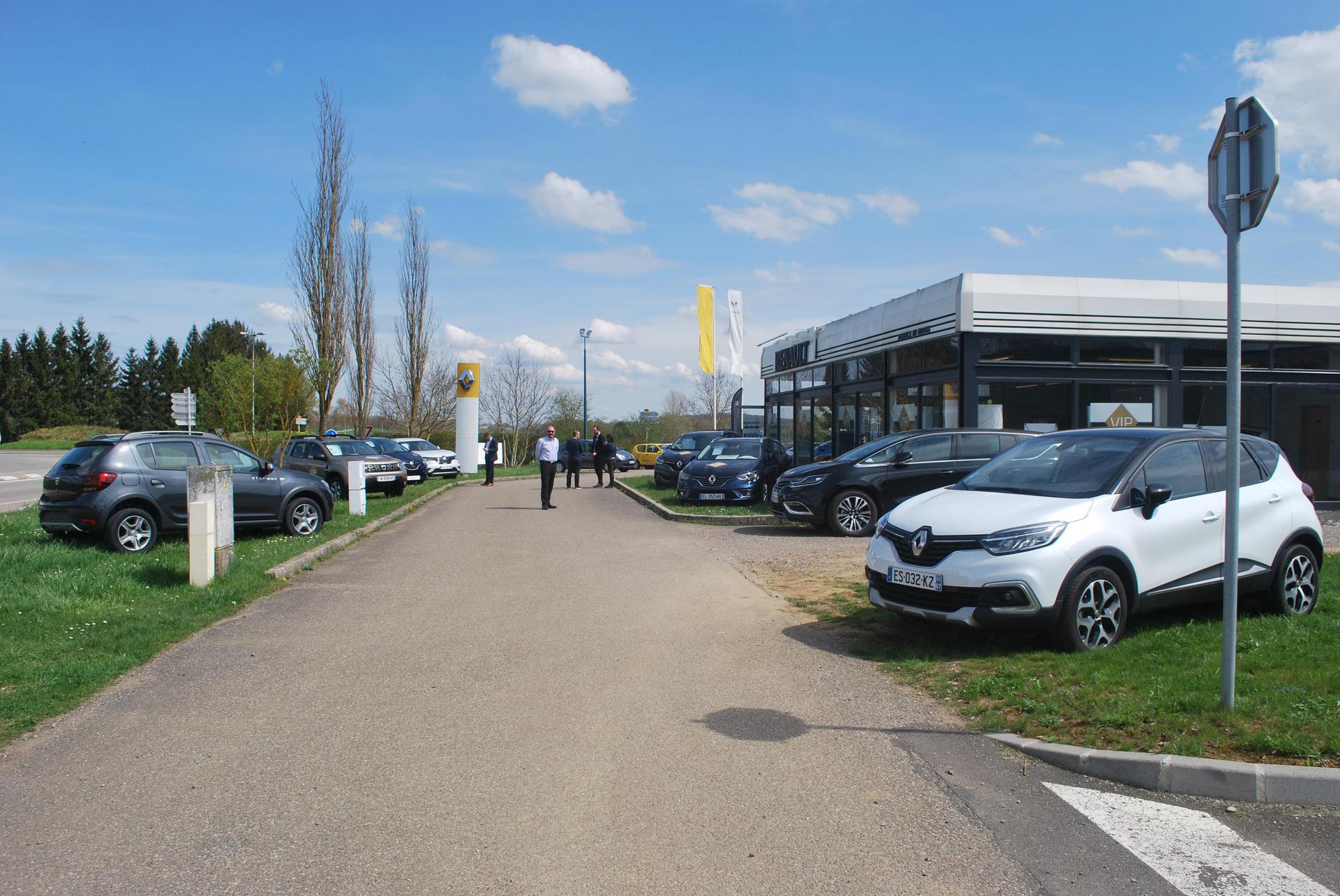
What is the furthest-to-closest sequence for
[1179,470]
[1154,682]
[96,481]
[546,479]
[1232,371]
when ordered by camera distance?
1. [546,479]
2. [96,481]
3. [1179,470]
4. [1154,682]
5. [1232,371]

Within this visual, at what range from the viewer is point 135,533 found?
12.2 meters

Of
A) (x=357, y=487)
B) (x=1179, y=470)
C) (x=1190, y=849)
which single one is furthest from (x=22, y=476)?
(x=1190, y=849)

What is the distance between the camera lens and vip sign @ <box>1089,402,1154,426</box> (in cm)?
1762

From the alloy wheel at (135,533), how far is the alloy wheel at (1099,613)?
11.0 m

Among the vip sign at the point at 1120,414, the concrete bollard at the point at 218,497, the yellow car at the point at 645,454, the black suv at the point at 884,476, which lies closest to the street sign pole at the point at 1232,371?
the concrete bollard at the point at 218,497

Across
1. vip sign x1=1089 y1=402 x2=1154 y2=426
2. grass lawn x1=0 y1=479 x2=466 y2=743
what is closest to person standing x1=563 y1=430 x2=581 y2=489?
vip sign x1=1089 y1=402 x2=1154 y2=426

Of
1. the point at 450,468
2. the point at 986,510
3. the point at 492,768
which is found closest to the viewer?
the point at 492,768

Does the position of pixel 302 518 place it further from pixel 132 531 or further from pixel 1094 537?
pixel 1094 537

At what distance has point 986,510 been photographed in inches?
278

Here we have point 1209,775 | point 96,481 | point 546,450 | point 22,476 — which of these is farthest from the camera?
point 22,476

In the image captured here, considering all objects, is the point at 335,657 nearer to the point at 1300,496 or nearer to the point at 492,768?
the point at 492,768

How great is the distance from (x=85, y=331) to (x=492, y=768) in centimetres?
9670

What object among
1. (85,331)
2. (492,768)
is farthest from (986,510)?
(85,331)

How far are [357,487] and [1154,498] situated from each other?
1552 cm
